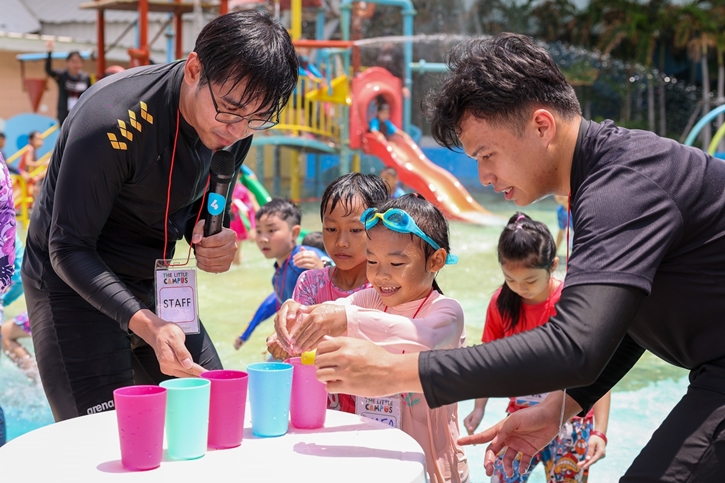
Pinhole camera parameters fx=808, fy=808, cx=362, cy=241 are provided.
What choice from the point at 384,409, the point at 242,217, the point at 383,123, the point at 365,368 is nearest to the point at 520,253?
the point at 384,409

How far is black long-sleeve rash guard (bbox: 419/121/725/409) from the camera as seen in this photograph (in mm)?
1587

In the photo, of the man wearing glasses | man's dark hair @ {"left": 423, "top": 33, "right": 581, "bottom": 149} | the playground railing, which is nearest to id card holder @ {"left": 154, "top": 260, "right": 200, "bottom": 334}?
the man wearing glasses

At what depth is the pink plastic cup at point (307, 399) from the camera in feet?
6.57

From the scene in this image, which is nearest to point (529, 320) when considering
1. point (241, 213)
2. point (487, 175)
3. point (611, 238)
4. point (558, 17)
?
point (487, 175)

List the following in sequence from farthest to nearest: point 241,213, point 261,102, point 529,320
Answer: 1. point 241,213
2. point 529,320
3. point 261,102

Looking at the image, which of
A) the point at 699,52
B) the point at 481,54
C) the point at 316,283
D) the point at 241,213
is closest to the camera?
the point at 481,54

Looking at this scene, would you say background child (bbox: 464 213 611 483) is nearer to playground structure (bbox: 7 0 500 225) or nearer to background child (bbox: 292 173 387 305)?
background child (bbox: 292 173 387 305)

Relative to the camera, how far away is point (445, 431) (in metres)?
2.58

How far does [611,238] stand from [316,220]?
41.9 ft

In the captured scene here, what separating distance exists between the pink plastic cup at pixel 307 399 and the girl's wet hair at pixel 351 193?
126cm

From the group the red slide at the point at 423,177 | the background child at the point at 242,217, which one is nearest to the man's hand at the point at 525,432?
the background child at the point at 242,217

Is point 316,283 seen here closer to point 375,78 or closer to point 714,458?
point 714,458

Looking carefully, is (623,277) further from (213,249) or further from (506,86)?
(213,249)

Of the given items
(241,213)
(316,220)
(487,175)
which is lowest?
(316,220)
